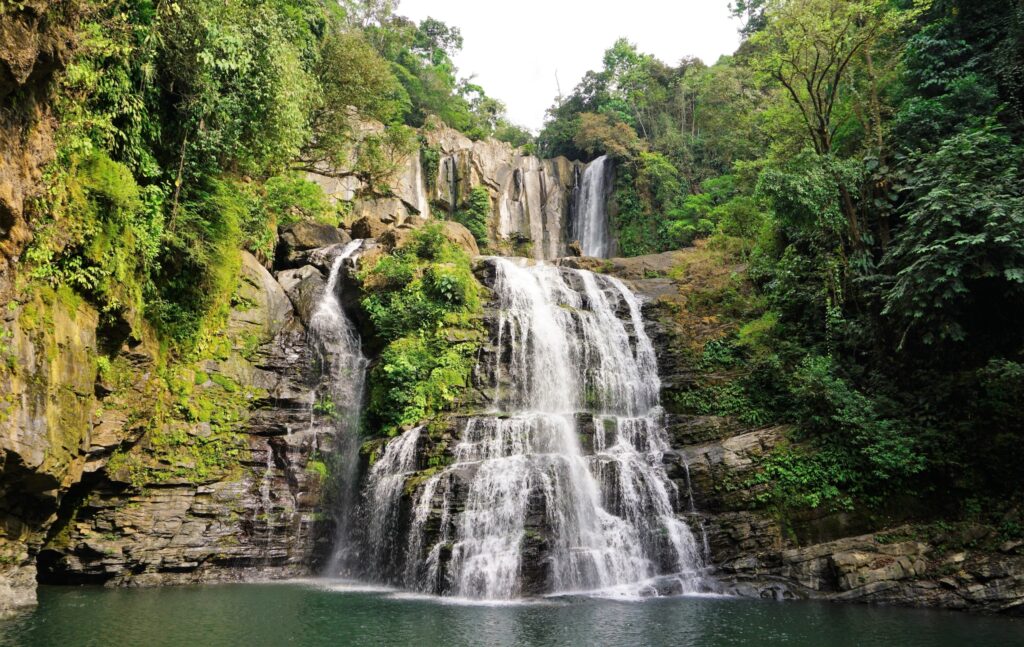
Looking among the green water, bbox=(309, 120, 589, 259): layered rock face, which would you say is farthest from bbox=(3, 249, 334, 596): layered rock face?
bbox=(309, 120, 589, 259): layered rock face

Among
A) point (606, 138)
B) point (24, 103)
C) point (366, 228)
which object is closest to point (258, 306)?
point (366, 228)

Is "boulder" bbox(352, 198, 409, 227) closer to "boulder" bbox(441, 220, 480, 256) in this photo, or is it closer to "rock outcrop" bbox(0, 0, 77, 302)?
"boulder" bbox(441, 220, 480, 256)

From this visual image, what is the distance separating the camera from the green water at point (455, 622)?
7531mm

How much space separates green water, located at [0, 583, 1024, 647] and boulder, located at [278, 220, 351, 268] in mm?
11221

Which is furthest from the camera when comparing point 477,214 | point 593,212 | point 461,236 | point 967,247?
point 593,212

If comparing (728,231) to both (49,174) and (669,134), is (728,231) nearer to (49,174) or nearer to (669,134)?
(669,134)

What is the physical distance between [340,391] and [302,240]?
6776mm

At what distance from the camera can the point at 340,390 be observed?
1611 centimetres

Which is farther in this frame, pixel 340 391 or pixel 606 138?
pixel 606 138

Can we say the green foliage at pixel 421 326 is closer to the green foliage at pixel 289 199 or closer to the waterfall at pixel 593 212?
the green foliage at pixel 289 199

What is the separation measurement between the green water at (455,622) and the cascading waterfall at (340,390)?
141 inches

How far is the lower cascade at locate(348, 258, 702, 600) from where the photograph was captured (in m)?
11.3

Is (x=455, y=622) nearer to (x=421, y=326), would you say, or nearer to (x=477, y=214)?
(x=421, y=326)

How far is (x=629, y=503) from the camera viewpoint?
1265 centimetres
